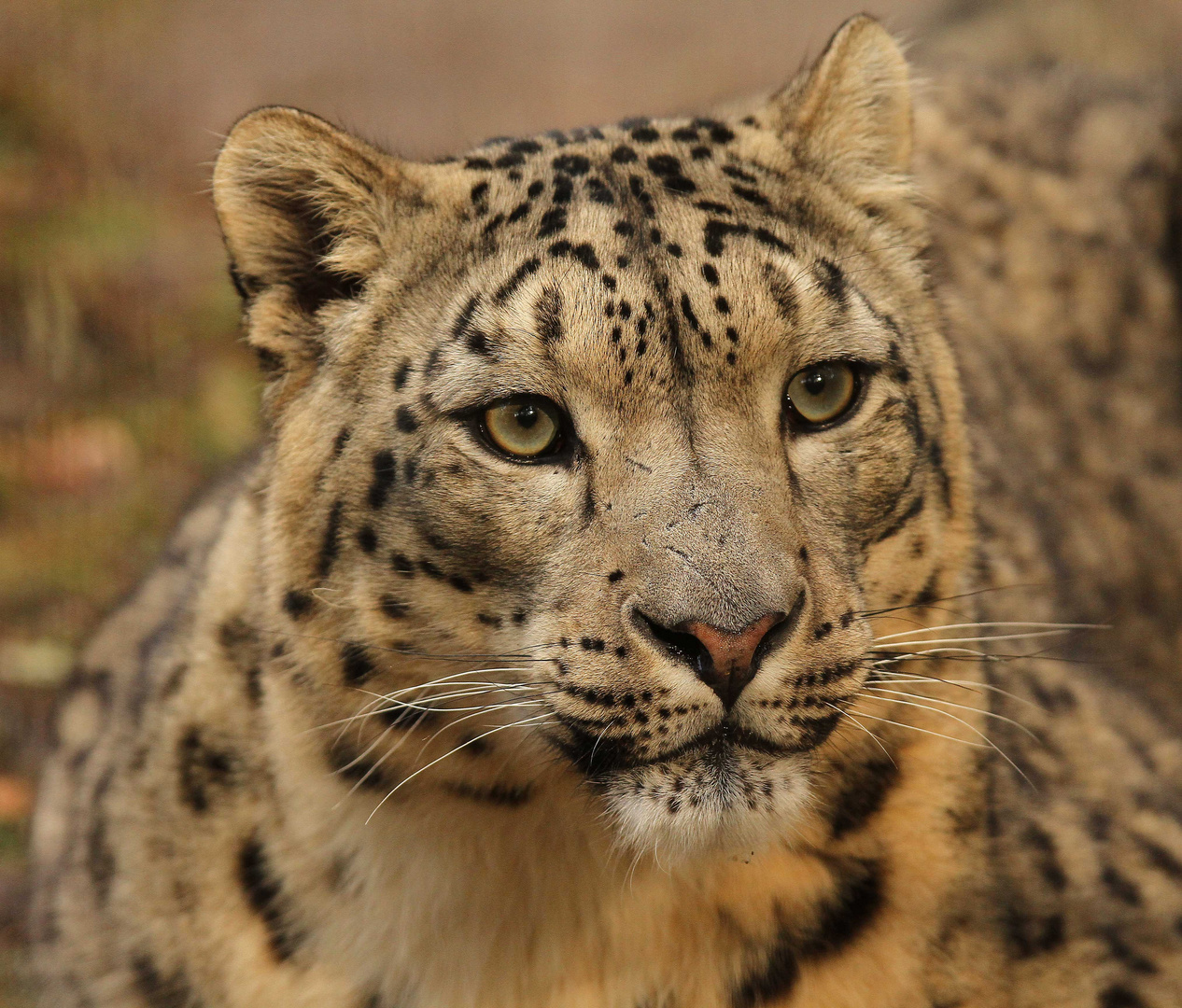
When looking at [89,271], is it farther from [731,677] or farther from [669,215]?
[731,677]

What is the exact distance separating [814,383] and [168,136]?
761cm

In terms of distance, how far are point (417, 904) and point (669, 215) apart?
1.47 m

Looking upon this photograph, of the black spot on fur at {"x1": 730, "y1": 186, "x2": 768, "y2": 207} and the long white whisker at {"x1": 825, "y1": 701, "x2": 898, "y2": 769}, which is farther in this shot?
the black spot on fur at {"x1": 730, "y1": 186, "x2": 768, "y2": 207}

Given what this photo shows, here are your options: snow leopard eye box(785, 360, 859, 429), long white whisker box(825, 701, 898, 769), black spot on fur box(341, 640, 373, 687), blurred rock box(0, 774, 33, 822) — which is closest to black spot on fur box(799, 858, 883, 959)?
long white whisker box(825, 701, 898, 769)

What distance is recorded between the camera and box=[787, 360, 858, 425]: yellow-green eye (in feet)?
10.2

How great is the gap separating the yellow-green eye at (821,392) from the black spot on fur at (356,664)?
3.06 feet

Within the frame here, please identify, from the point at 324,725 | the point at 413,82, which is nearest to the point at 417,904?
the point at 324,725

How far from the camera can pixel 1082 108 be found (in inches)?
243

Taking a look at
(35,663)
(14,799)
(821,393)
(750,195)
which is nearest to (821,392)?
(821,393)

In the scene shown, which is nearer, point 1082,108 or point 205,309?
point 1082,108

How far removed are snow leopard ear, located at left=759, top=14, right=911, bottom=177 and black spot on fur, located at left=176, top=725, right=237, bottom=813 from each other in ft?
5.95

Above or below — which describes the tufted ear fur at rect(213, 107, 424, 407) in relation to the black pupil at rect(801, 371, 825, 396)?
above

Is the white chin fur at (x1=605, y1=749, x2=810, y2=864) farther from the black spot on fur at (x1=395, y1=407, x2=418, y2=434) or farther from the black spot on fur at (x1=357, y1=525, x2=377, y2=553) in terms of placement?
the black spot on fur at (x1=395, y1=407, x2=418, y2=434)

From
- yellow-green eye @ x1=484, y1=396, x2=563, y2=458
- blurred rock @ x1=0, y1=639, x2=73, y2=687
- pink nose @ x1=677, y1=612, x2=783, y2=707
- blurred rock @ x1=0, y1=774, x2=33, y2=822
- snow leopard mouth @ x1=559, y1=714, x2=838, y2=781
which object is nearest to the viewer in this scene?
pink nose @ x1=677, y1=612, x2=783, y2=707
